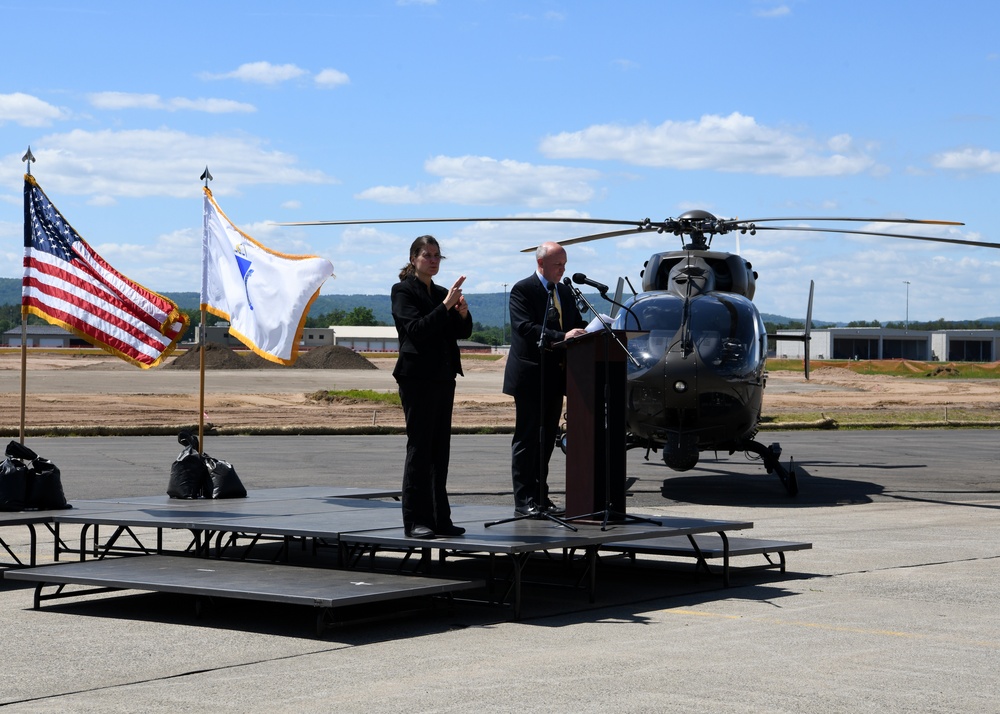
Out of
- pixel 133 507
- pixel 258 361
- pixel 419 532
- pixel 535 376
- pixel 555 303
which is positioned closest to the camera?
pixel 419 532

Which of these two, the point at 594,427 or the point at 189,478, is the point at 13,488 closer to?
the point at 189,478

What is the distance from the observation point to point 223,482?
434 inches

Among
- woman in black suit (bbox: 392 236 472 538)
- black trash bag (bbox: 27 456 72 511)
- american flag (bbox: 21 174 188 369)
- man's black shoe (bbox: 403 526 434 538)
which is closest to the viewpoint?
man's black shoe (bbox: 403 526 434 538)

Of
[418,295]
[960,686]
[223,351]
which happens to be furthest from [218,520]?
[223,351]

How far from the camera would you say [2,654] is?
261 inches

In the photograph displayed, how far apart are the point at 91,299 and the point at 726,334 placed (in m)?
8.36

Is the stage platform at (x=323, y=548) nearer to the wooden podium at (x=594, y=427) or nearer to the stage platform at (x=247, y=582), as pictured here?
the stage platform at (x=247, y=582)

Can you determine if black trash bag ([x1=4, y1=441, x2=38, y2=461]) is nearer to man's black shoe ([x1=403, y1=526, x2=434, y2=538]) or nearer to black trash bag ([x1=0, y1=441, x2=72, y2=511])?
black trash bag ([x1=0, y1=441, x2=72, y2=511])

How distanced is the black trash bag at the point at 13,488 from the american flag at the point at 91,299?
146 cm

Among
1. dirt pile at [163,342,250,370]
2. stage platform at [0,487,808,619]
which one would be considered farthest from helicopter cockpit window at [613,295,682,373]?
dirt pile at [163,342,250,370]

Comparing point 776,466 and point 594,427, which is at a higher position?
point 594,427

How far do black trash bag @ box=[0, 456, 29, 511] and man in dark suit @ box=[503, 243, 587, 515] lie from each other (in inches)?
157

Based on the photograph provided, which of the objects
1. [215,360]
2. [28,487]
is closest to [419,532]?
[28,487]

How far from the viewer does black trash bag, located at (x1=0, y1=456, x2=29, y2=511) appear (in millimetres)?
9734
